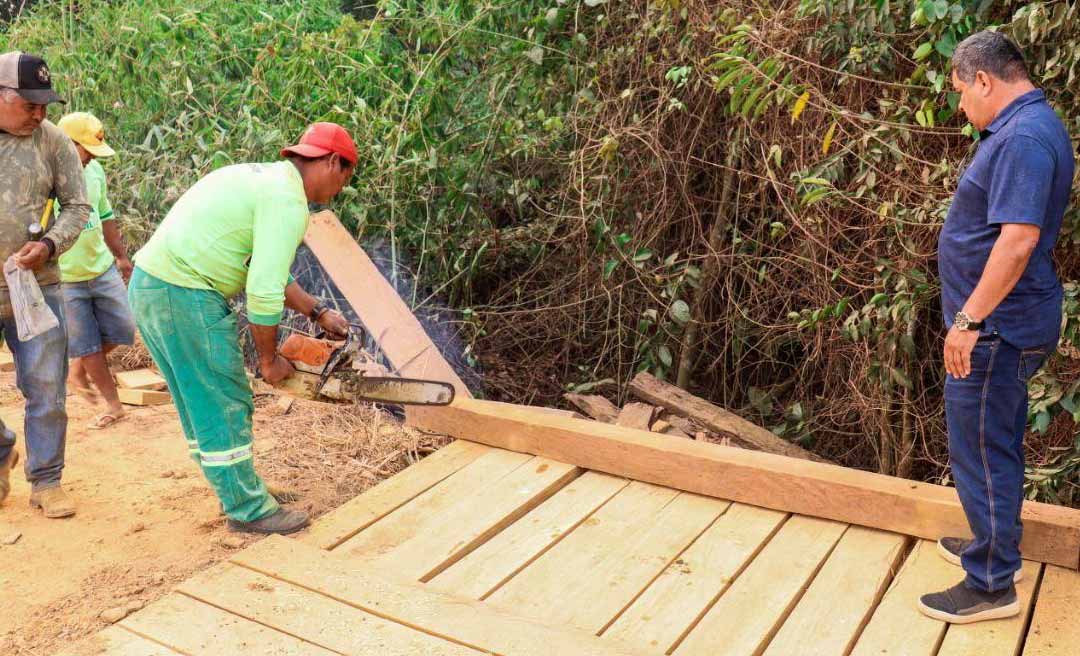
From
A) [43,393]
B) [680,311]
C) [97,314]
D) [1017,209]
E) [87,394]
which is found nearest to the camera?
[1017,209]

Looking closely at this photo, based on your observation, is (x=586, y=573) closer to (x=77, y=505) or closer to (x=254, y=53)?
(x=77, y=505)

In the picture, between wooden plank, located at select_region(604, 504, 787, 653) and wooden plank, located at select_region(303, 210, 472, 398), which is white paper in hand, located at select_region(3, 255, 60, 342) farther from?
wooden plank, located at select_region(604, 504, 787, 653)

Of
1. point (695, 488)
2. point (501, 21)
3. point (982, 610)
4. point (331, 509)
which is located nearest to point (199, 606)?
point (331, 509)

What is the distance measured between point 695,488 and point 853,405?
4.80 feet

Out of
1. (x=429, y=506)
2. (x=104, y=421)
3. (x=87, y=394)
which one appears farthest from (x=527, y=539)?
(x=87, y=394)

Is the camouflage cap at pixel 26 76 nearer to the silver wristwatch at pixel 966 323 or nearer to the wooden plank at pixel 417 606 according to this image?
the wooden plank at pixel 417 606

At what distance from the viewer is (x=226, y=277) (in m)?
3.64

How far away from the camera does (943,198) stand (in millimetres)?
4270

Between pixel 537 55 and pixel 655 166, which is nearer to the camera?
pixel 655 166

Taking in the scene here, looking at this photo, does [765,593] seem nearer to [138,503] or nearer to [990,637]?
[990,637]

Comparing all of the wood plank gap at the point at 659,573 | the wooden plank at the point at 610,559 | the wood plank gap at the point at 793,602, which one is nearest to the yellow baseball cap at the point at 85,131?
the wooden plank at the point at 610,559

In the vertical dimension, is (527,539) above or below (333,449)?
above

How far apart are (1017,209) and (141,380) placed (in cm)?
515

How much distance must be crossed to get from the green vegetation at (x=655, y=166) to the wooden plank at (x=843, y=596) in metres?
0.94
